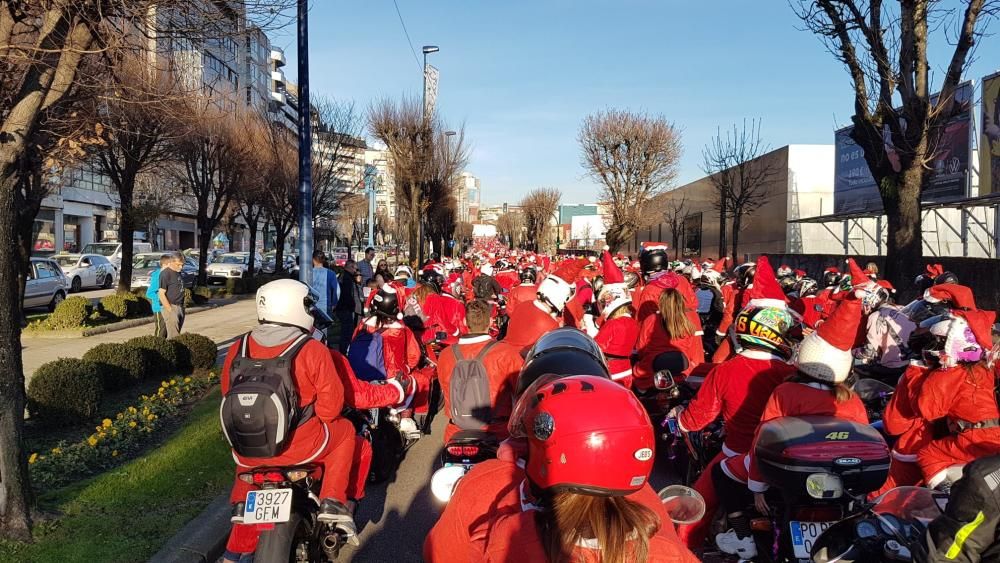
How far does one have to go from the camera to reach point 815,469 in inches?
122

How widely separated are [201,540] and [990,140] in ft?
98.1

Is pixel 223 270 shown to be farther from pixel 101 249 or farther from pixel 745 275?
pixel 745 275

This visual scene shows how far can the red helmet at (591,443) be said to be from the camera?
189cm

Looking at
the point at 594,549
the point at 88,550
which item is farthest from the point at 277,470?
the point at 594,549

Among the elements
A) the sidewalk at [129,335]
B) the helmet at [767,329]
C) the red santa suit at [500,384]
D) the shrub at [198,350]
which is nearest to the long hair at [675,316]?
the helmet at [767,329]

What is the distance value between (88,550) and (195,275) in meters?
29.0

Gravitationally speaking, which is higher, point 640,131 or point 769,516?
point 640,131

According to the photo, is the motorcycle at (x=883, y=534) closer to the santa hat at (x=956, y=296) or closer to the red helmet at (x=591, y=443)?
the red helmet at (x=591, y=443)

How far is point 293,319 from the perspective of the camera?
3822mm

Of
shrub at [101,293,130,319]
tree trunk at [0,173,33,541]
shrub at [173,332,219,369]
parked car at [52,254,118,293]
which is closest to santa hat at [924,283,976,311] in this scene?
tree trunk at [0,173,33,541]

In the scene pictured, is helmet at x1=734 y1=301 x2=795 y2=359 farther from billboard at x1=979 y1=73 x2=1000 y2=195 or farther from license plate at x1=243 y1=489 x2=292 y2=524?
billboard at x1=979 y1=73 x2=1000 y2=195

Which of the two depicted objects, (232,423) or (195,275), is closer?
(232,423)

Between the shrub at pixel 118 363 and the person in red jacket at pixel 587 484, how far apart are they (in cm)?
833

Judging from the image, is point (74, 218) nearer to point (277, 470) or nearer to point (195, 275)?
point (195, 275)
